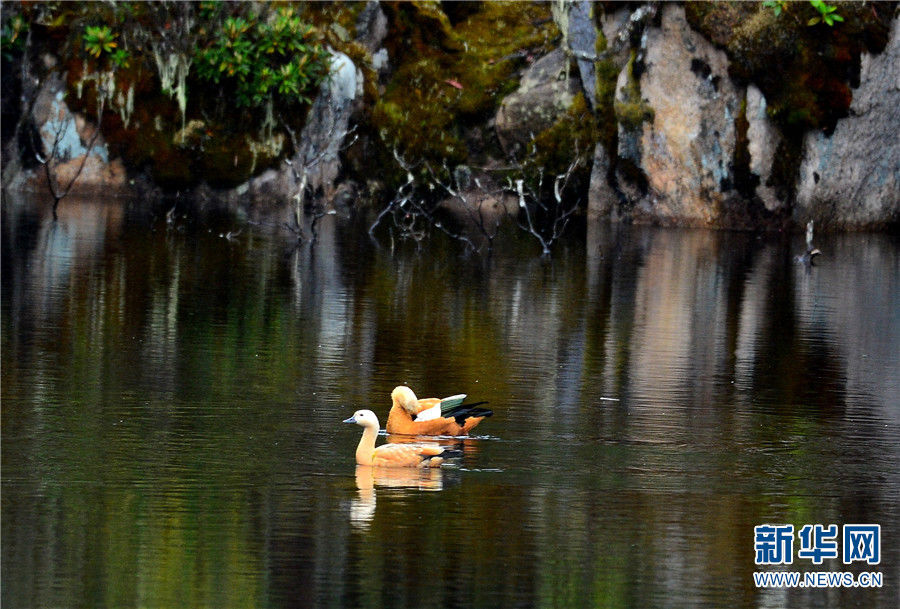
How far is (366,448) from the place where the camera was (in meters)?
12.9

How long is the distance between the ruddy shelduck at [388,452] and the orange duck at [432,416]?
1.02 m

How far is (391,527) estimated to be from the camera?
1120cm

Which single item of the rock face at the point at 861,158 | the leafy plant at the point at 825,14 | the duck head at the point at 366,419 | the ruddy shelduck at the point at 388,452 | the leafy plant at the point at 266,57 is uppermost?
the leafy plant at the point at 825,14

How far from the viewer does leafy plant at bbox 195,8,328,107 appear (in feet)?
138

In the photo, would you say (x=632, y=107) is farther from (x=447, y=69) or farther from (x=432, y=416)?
(x=432, y=416)

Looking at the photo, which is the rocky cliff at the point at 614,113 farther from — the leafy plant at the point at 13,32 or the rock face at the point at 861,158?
the leafy plant at the point at 13,32

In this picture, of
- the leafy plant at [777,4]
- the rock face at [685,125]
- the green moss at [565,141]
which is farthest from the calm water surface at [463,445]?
the green moss at [565,141]

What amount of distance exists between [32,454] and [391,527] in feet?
11.2

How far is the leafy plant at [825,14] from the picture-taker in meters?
37.9

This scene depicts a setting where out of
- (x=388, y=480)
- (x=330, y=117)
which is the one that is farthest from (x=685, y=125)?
(x=388, y=480)

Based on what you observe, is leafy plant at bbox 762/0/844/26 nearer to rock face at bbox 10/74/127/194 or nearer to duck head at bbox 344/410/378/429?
rock face at bbox 10/74/127/194

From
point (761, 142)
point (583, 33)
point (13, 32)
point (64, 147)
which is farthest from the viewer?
point (583, 33)

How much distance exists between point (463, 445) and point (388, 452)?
1.21m

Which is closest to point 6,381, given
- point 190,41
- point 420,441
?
point 420,441
